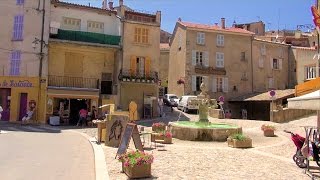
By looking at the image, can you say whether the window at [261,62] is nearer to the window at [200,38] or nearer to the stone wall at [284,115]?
the window at [200,38]

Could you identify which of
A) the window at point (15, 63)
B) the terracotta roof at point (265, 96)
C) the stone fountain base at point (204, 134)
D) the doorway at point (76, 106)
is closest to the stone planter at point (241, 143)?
the stone fountain base at point (204, 134)

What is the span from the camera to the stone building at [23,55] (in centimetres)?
3322

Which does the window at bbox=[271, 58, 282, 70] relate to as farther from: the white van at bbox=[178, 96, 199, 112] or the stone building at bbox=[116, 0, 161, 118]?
the stone building at bbox=[116, 0, 161, 118]

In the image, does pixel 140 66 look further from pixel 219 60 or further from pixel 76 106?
pixel 219 60

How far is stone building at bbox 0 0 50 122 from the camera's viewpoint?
33.2 m

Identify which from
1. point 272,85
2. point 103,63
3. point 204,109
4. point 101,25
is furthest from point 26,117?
point 272,85

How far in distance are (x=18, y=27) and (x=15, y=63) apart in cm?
319

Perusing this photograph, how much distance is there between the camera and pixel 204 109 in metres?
22.9

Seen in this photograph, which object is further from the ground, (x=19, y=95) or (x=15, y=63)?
(x=15, y=63)

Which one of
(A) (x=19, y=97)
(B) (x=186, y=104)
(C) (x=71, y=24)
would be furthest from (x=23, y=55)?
(B) (x=186, y=104)

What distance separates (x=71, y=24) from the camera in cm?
3709

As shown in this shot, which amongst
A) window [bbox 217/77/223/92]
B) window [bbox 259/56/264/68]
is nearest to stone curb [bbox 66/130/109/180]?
window [bbox 217/77/223/92]

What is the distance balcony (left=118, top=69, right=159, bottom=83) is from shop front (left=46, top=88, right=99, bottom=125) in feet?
10.6

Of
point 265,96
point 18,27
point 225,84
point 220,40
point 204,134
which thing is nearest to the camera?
point 204,134
